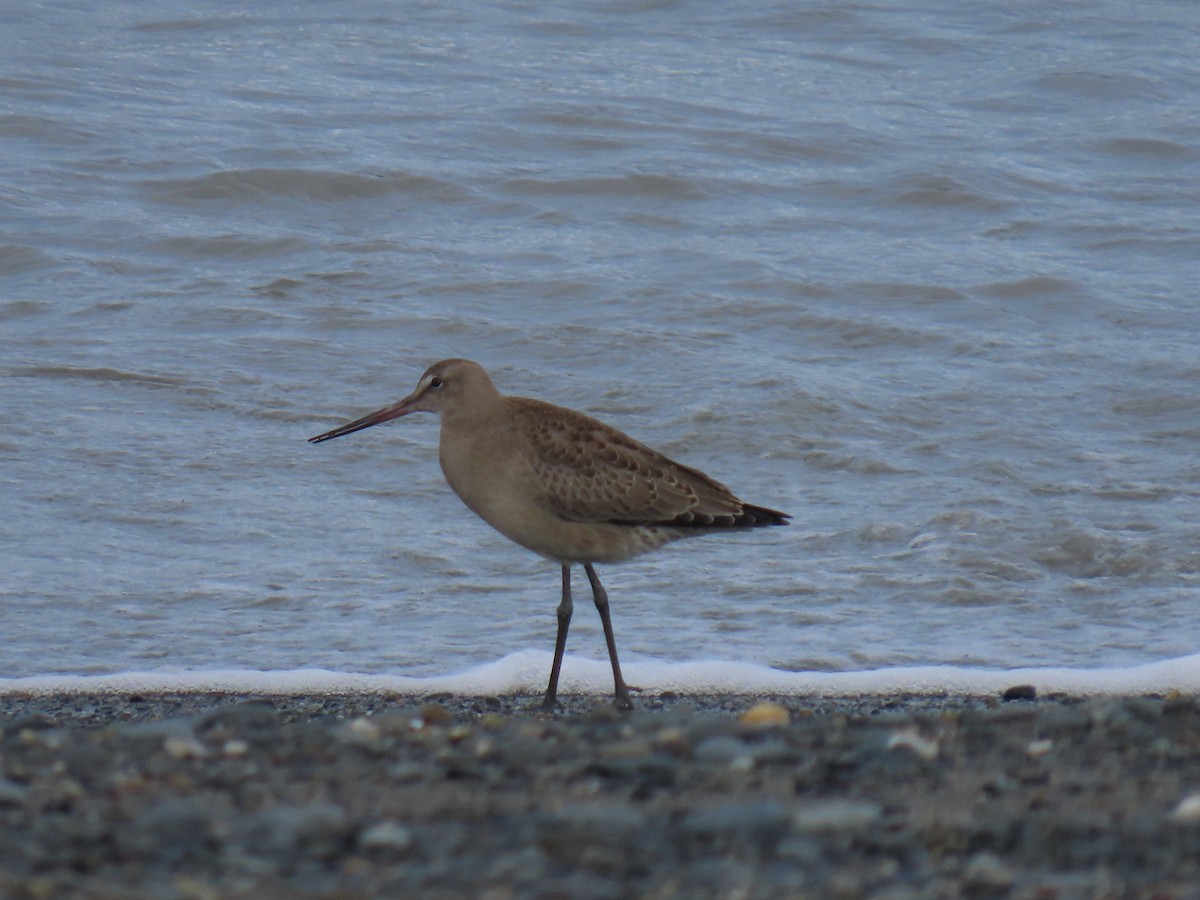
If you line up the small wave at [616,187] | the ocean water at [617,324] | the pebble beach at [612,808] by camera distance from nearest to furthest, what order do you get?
1. the pebble beach at [612,808]
2. the ocean water at [617,324]
3. the small wave at [616,187]

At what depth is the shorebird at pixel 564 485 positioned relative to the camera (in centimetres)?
623

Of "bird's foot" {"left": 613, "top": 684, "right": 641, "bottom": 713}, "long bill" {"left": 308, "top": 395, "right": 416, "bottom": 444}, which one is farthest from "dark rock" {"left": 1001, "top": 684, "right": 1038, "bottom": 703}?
"long bill" {"left": 308, "top": 395, "right": 416, "bottom": 444}

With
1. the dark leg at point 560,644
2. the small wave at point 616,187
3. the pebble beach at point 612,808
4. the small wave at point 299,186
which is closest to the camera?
the pebble beach at point 612,808

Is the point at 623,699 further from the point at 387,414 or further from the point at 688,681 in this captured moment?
the point at 387,414

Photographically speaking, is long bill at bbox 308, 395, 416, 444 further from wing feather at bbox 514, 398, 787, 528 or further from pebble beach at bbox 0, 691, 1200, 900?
pebble beach at bbox 0, 691, 1200, 900

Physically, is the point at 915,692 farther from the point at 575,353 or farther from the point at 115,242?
the point at 115,242

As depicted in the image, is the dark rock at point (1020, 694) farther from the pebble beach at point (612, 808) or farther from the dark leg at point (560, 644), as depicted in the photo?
the dark leg at point (560, 644)

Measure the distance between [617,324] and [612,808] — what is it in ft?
25.8

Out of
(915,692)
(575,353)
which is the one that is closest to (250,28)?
(575,353)

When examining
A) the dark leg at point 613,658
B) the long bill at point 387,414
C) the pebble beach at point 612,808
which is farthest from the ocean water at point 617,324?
the pebble beach at point 612,808

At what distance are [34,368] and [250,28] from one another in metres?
8.18

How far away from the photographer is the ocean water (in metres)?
7.30

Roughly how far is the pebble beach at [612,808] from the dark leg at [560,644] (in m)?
1.32

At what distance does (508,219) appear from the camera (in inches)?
529
